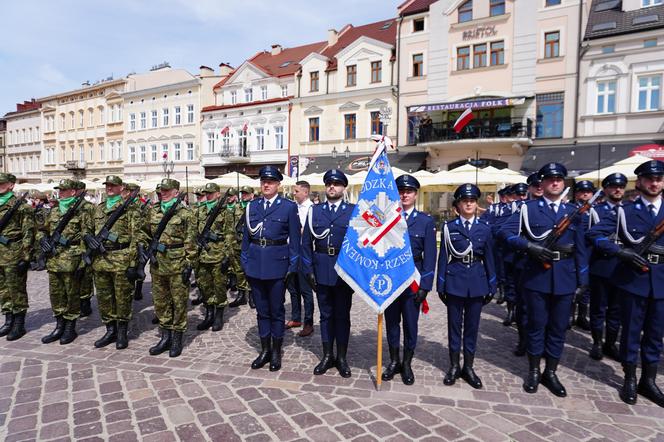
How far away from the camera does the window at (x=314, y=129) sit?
27.2m

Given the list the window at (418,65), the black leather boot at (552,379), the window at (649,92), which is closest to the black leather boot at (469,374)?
the black leather boot at (552,379)

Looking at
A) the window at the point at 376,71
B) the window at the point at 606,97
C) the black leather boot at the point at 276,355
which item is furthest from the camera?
the window at the point at 376,71

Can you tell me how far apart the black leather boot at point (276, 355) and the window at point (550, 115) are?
65.1 ft

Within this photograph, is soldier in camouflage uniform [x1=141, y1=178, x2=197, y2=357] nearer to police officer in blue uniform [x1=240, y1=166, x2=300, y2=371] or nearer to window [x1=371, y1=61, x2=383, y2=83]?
police officer in blue uniform [x1=240, y1=166, x2=300, y2=371]

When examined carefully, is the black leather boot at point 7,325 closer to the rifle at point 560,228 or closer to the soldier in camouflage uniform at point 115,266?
the soldier in camouflage uniform at point 115,266

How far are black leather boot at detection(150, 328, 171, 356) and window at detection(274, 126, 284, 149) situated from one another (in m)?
24.4

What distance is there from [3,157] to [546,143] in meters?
59.5

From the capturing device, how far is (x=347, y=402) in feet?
12.4

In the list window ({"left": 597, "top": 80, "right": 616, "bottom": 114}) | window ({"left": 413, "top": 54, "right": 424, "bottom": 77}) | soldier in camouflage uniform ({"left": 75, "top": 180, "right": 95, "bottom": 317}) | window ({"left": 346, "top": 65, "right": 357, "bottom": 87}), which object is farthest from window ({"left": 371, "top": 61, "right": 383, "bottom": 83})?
soldier in camouflage uniform ({"left": 75, "top": 180, "right": 95, "bottom": 317})

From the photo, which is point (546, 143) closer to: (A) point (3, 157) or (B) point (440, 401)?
(B) point (440, 401)

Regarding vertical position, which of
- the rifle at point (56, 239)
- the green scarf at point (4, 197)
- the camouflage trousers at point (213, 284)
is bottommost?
the camouflage trousers at point (213, 284)

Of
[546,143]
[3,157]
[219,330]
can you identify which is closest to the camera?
[219,330]

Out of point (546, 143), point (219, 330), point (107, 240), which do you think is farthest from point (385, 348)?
point (546, 143)

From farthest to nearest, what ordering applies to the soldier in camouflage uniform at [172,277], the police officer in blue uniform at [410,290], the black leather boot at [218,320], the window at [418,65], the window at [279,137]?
the window at [279,137] < the window at [418,65] < the black leather boot at [218,320] < the soldier in camouflage uniform at [172,277] < the police officer in blue uniform at [410,290]
